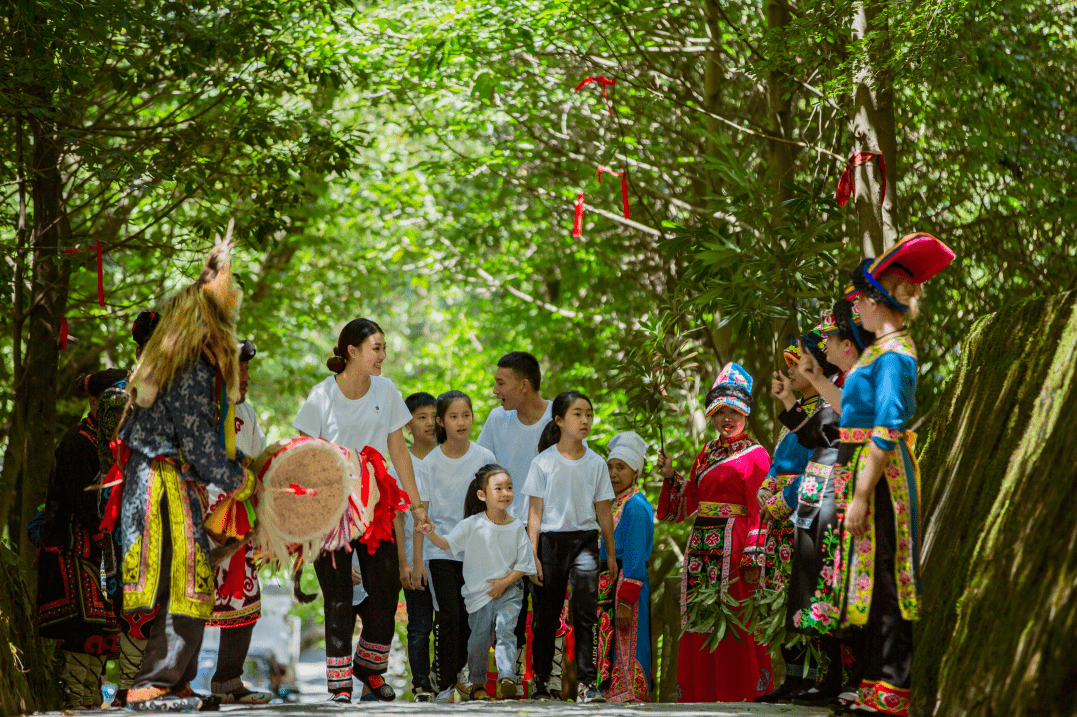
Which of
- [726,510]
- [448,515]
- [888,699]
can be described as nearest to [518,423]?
[448,515]

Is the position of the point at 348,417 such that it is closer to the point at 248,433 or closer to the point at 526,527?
the point at 248,433

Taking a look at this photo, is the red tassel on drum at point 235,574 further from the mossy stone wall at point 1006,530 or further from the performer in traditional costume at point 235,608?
the mossy stone wall at point 1006,530

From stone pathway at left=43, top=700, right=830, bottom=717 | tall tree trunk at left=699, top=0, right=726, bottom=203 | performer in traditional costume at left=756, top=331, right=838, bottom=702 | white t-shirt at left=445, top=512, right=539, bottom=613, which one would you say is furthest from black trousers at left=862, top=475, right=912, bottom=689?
tall tree trunk at left=699, top=0, right=726, bottom=203

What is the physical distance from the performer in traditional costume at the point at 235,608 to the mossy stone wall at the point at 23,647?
890 mm

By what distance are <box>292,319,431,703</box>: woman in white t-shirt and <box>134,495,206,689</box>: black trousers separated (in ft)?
3.73

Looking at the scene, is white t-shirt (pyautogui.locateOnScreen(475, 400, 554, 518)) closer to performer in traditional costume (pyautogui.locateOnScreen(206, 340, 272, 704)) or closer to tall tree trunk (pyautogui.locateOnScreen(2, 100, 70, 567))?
performer in traditional costume (pyautogui.locateOnScreen(206, 340, 272, 704))

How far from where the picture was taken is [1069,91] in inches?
405

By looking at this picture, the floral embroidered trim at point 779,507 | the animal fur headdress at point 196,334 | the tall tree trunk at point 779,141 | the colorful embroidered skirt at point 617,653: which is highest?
the tall tree trunk at point 779,141

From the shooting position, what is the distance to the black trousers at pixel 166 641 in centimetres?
469

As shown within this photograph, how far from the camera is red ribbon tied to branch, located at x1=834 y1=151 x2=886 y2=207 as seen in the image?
7.96 m

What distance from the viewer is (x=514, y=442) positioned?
25.2ft

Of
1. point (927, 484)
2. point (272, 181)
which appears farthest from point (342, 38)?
point (927, 484)

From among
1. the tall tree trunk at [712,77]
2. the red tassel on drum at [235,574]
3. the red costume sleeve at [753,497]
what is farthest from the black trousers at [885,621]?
the tall tree trunk at [712,77]

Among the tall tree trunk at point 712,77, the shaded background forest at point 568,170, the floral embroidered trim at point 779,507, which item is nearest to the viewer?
the floral embroidered trim at point 779,507
